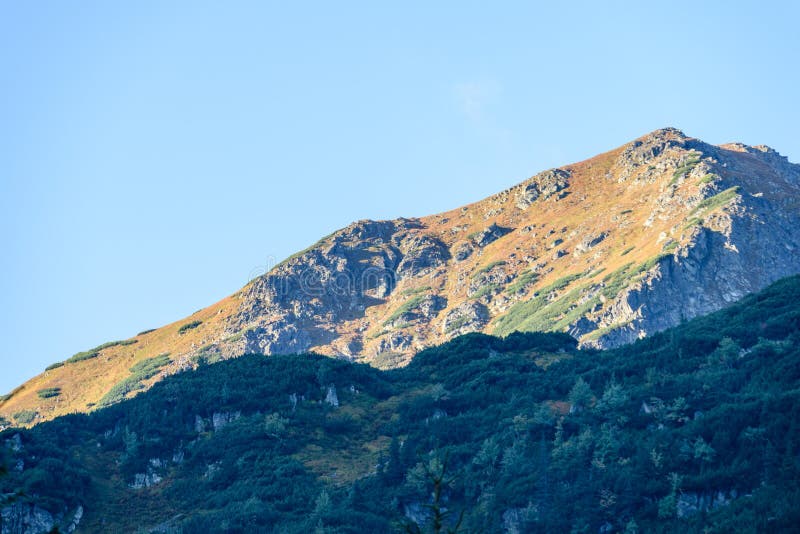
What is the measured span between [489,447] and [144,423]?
163 ft

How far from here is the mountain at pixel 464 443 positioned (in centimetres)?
8650

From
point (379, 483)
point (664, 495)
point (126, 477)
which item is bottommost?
point (664, 495)

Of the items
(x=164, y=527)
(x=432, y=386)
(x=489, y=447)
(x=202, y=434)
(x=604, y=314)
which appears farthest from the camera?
(x=604, y=314)

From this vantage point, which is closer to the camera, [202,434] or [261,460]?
[261,460]

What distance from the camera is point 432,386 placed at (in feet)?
446

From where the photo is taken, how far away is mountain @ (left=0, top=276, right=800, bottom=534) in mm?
86500

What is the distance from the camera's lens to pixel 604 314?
194 meters

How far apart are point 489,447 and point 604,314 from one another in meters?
94.5

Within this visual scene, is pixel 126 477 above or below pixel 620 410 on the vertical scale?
above

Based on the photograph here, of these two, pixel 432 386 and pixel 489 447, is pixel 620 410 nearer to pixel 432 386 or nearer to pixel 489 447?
pixel 489 447

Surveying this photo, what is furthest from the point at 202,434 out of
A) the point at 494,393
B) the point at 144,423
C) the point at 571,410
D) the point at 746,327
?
the point at 746,327

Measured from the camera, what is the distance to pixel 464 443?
11262cm

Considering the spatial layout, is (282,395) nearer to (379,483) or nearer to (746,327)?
(379,483)

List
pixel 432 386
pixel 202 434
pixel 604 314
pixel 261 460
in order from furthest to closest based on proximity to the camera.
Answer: pixel 604 314 → pixel 432 386 → pixel 202 434 → pixel 261 460
